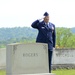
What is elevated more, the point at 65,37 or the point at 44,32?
the point at 44,32

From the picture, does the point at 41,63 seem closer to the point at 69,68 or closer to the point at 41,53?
the point at 41,53

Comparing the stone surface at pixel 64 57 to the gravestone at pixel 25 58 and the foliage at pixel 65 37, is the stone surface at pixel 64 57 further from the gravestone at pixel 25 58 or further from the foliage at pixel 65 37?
the foliage at pixel 65 37

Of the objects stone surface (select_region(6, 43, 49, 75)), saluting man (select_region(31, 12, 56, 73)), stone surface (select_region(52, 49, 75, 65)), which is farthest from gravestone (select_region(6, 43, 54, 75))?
stone surface (select_region(52, 49, 75, 65))

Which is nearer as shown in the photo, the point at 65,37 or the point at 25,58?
the point at 25,58

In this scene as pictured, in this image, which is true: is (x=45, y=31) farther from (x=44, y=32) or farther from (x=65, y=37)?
(x=65, y=37)

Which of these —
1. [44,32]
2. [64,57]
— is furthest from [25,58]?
[64,57]

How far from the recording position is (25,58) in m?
11.3

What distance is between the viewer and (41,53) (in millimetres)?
11508

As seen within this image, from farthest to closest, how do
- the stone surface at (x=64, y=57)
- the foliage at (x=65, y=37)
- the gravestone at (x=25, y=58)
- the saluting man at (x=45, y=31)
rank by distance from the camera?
the foliage at (x=65, y=37) < the stone surface at (x=64, y=57) < the saluting man at (x=45, y=31) < the gravestone at (x=25, y=58)

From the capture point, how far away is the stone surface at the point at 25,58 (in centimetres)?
1122

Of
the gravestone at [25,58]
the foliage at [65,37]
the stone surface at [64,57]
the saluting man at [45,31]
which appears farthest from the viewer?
the foliage at [65,37]

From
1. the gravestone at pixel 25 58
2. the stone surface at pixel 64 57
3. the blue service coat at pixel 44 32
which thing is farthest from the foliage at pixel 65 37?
the gravestone at pixel 25 58

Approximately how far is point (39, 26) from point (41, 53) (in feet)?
3.91

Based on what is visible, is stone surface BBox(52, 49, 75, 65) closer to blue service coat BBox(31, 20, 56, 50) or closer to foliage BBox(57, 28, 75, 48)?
blue service coat BBox(31, 20, 56, 50)
